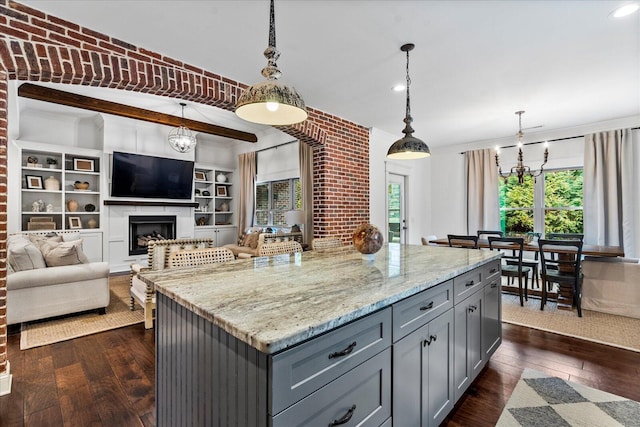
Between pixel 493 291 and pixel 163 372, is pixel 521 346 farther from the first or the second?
pixel 163 372

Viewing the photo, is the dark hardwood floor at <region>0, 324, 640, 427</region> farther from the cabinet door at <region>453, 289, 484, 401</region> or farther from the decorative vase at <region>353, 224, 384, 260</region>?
the decorative vase at <region>353, 224, 384, 260</region>

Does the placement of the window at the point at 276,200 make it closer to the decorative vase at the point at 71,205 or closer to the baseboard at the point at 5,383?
the decorative vase at the point at 71,205

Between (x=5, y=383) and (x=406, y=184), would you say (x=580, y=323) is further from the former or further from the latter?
(x=5, y=383)

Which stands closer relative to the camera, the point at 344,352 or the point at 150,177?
the point at 344,352

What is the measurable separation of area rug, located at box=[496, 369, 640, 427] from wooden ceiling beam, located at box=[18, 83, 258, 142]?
593 centimetres

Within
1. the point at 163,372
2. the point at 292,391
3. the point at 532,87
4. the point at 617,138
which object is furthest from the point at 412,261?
the point at 617,138

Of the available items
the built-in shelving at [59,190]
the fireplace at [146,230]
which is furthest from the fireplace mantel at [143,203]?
the built-in shelving at [59,190]

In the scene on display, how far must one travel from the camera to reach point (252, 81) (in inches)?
135

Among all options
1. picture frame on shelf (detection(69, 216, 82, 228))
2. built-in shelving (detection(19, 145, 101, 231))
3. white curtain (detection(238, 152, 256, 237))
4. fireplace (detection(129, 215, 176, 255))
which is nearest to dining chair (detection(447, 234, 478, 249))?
white curtain (detection(238, 152, 256, 237))

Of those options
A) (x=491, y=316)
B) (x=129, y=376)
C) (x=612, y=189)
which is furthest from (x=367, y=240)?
(x=612, y=189)

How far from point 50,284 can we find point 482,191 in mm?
6821

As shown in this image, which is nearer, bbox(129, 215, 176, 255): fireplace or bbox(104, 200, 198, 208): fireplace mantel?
bbox(104, 200, 198, 208): fireplace mantel

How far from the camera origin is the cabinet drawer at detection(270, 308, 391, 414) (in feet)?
2.94

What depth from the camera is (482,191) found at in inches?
239
